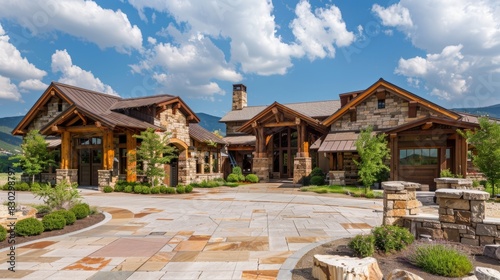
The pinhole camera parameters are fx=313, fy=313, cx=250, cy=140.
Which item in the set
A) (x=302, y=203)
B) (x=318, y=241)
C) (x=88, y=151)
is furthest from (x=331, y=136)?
(x=88, y=151)

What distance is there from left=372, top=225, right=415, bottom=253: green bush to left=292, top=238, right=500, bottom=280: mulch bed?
118mm

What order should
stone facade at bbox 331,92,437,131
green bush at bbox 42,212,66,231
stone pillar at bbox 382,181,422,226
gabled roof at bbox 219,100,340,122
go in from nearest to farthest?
stone pillar at bbox 382,181,422,226, green bush at bbox 42,212,66,231, stone facade at bbox 331,92,437,131, gabled roof at bbox 219,100,340,122

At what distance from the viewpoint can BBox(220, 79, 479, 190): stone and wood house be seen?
59.9 ft

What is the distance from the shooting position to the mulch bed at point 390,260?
5367 millimetres

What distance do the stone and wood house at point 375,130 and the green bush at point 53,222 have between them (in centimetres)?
1544

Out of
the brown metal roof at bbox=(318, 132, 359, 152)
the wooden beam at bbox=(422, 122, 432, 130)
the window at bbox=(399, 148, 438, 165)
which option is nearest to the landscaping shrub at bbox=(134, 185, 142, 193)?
the brown metal roof at bbox=(318, 132, 359, 152)

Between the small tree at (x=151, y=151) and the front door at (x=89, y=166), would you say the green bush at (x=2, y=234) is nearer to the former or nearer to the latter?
the small tree at (x=151, y=151)

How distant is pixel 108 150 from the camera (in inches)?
765

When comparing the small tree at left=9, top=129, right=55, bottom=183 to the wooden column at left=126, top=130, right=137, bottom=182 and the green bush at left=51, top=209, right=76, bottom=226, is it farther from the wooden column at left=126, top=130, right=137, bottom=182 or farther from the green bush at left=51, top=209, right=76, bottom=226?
the green bush at left=51, top=209, right=76, bottom=226

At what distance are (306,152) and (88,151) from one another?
1592 cm

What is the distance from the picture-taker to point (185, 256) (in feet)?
21.0

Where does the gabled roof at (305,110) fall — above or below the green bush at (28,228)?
above

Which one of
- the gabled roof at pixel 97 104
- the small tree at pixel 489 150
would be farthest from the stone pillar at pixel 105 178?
the small tree at pixel 489 150

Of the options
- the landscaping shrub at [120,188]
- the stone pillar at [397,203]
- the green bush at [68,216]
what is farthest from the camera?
the landscaping shrub at [120,188]
